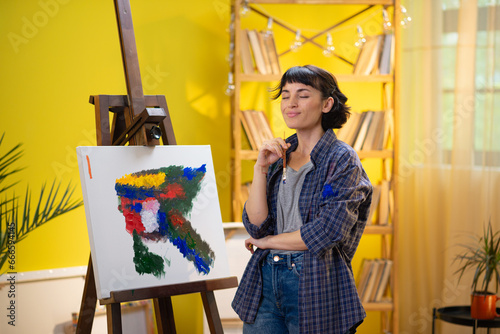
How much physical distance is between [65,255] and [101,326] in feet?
1.41

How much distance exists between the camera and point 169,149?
2117 mm

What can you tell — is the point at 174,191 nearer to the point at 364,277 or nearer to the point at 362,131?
the point at 362,131

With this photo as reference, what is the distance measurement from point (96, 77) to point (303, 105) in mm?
1611

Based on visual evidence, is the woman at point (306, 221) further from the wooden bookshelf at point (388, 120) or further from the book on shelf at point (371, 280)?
the book on shelf at point (371, 280)

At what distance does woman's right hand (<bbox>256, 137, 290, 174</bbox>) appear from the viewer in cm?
184

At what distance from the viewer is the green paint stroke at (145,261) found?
195 centimetres

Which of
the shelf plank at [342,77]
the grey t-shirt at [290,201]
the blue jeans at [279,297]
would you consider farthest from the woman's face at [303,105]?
the shelf plank at [342,77]

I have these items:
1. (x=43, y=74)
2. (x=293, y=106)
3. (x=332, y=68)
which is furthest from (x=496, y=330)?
(x=43, y=74)

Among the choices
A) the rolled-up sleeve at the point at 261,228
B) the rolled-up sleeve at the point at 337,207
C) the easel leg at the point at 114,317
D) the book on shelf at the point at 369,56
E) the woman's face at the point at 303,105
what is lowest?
the easel leg at the point at 114,317

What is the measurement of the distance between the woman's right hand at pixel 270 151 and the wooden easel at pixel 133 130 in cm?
39

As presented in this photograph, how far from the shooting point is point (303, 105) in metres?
1.82

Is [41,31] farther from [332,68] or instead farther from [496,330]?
[496,330]

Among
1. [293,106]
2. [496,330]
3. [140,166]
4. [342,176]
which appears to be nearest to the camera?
[342,176]

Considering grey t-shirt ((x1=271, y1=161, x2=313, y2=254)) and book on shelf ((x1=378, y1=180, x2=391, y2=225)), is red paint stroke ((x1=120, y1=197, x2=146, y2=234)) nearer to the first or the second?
grey t-shirt ((x1=271, y1=161, x2=313, y2=254))
